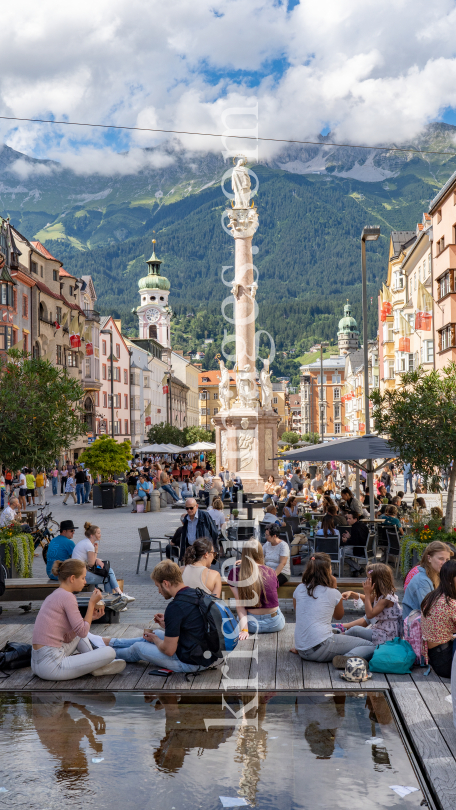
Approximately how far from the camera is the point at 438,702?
6.64 metres

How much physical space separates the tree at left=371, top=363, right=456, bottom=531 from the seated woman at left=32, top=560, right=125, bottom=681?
8140 mm

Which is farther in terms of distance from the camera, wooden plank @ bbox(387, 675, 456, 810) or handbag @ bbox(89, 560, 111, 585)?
handbag @ bbox(89, 560, 111, 585)

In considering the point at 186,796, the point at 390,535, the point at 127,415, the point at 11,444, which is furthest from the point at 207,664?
the point at 127,415

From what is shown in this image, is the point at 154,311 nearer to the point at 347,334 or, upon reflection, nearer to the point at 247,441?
the point at 347,334

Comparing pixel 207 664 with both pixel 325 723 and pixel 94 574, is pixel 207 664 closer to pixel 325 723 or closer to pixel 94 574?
pixel 325 723

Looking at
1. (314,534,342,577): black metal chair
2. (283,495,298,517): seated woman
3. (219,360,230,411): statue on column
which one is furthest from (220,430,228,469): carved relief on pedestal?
(314,534,342,577): black metal chair

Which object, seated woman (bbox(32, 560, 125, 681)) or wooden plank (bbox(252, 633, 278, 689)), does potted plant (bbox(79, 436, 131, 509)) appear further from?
seated woman (bbox(32, 560, 125, 681))

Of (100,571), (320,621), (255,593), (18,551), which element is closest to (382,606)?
(320,621)

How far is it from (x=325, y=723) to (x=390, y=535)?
7753 mm

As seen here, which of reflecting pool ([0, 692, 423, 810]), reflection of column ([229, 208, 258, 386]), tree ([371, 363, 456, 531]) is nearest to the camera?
reflecting pool ([0, 692, 423, 810])

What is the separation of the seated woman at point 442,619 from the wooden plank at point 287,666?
4.19ft

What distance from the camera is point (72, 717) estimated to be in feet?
20.9

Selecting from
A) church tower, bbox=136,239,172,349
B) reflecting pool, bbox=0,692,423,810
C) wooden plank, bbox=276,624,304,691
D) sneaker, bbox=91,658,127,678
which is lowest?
reflecting pool, bbox=0,692,423,810

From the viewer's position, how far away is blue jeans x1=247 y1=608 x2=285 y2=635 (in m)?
9.02
